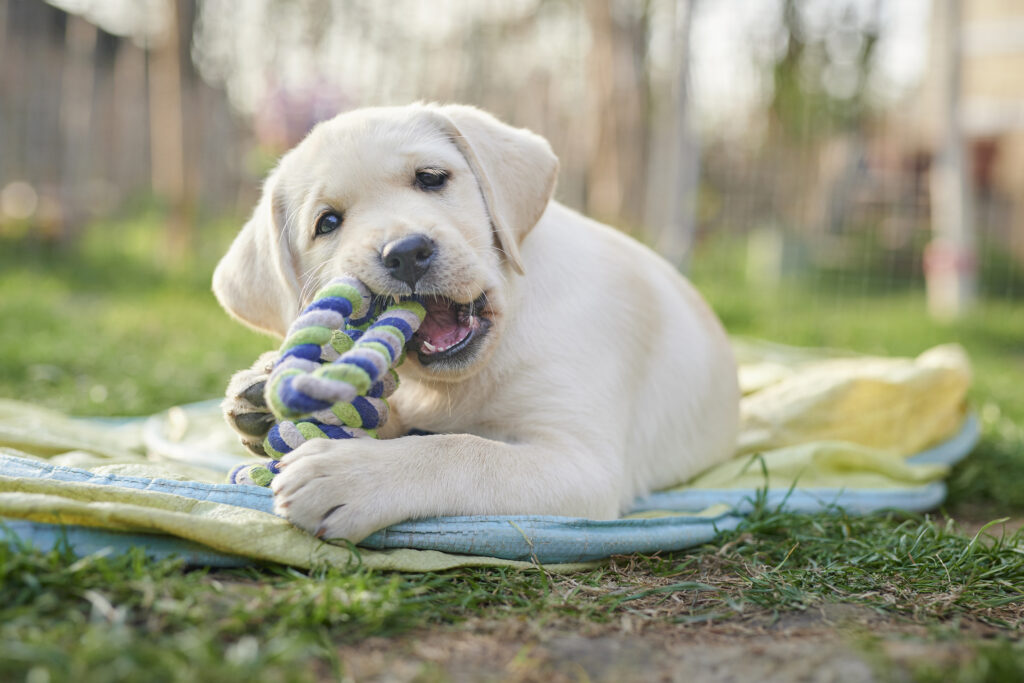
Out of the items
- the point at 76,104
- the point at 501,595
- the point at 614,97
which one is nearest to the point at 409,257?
the point at 501,595

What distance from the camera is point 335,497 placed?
2.20 metres

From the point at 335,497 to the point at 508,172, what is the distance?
46.8 inches

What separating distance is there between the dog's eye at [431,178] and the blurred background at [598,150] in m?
3.67

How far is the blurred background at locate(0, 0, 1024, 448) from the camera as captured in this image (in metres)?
8.24

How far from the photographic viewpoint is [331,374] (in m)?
2.05

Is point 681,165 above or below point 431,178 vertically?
above

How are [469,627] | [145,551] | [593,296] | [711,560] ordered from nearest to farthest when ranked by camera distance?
[469,627]
[145,551]
[711,560]
[593,296]

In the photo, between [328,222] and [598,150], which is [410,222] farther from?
[598,150]

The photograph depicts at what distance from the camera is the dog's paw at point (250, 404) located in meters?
2.54

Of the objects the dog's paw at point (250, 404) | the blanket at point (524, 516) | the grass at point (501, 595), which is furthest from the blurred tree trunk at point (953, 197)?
the dog's paw at point (250, 404)

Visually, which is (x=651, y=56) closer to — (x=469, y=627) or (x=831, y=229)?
(x=831, y=229)

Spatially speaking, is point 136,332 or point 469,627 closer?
point 469,627

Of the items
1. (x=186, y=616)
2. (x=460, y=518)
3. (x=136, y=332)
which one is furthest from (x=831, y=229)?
(x=186, y=616)

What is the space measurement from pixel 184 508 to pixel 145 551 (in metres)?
0.19
